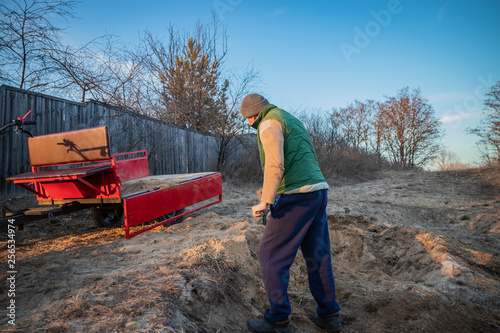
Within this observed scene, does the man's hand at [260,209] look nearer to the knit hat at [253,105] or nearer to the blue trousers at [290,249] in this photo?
the blue trousers at [290,249]

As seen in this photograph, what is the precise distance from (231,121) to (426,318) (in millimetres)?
11301

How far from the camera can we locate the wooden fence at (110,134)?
6656mm

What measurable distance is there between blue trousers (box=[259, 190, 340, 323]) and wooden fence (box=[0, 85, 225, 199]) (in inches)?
275

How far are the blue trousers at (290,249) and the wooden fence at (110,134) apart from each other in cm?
699

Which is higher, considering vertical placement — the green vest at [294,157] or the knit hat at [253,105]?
the knit hat at [253,105]

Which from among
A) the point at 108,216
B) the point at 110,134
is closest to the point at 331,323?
the point at 108,216

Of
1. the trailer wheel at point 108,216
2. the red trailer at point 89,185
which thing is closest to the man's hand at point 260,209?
the red trailer at point 89,185

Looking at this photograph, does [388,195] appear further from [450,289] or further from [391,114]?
[391,114]

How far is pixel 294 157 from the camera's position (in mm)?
2432

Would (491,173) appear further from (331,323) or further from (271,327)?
(271,327)

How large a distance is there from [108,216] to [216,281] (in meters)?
4.24

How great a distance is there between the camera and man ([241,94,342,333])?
2285 millimetres

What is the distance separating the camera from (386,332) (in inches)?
97.9

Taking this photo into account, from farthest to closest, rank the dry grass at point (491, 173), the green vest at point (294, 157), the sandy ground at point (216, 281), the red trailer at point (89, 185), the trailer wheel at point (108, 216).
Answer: the dry grass at point (491, 173), the trailer wheel at point (108, 216), the red trailer at point (89, 185), the green vest at point (294, 157), the sandy ground at point (216, 281)
